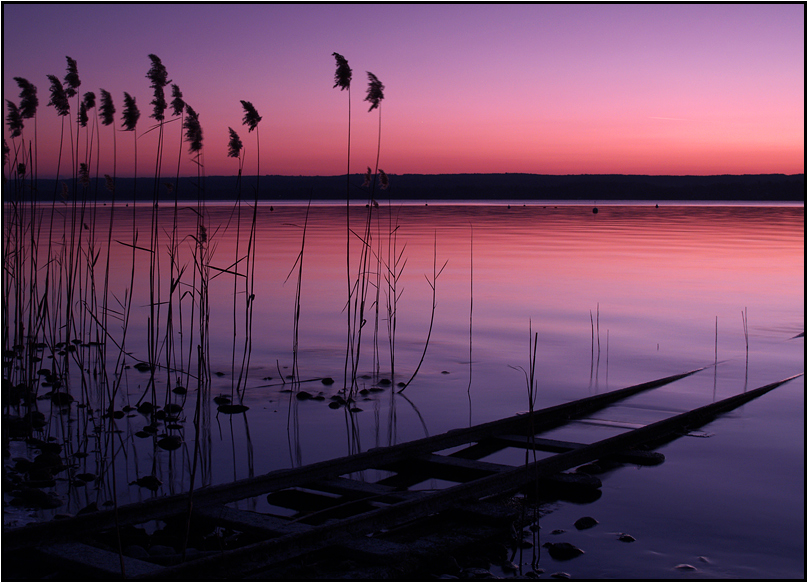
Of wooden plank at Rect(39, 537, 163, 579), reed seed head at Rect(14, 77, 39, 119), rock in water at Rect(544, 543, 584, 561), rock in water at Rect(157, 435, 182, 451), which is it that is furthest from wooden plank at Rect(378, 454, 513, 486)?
reed seed head at Rect(14, 77, 39, 119)

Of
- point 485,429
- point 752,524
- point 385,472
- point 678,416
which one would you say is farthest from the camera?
point 678,416

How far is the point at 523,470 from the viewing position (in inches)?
187

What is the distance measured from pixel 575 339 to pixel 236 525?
23.3 ft

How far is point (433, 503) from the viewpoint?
13.7 ft

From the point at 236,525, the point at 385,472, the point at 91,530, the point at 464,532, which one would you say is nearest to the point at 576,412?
the point at 385,472

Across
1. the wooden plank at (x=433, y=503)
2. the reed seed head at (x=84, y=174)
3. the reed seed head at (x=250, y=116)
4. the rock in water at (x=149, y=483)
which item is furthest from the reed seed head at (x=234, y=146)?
the wooden plank at (x=433, y=503)

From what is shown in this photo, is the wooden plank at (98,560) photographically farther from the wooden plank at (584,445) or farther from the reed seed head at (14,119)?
the reed seed head at (14,119)

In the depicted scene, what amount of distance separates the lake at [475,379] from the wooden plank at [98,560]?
872mm

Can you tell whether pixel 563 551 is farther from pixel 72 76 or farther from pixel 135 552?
pixel 72 76

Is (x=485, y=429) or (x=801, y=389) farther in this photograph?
(x=801, y=389)

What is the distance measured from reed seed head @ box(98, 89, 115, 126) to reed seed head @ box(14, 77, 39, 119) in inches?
20.7

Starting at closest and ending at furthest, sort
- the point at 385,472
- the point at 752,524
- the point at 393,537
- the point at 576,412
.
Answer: the point at 393,537
the point at 752,524
the point at 385,472
the point at 576,412

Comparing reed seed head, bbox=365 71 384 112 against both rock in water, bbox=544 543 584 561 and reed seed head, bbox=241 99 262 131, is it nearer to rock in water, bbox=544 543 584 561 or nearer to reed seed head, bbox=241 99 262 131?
reed seed head, bbox=241 99 262 131

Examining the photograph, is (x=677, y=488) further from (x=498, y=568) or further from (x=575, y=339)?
(x=575, y=339)
